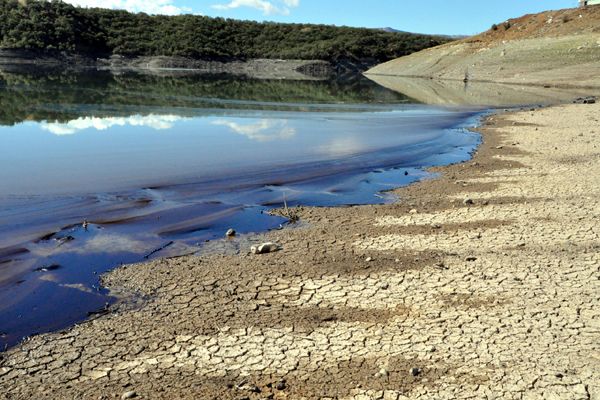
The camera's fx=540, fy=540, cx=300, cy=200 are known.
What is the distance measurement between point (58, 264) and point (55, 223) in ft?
6.63

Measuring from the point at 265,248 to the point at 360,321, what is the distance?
252 cm

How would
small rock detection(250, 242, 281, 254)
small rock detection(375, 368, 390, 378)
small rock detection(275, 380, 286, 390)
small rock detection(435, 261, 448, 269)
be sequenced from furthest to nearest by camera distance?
1. small rock detection(250, 242, 281, 254)
2. small rock detection(435, 261, 448, 269)
3. small rock detection(375, 368, 390, 378)
4. small rock detection(275, 380, 286, 390)

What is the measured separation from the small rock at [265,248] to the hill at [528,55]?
45.6m

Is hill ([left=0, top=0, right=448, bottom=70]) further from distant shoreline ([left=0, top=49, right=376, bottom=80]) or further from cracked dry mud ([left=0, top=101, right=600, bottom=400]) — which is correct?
cracked dry mud ([left=0, top=101, right=600, bottom=400])

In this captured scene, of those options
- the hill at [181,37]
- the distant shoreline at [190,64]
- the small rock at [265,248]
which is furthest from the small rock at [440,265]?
the hill at [181,37]

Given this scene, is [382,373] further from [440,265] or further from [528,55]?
[528,55]

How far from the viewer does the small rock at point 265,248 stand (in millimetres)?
7906

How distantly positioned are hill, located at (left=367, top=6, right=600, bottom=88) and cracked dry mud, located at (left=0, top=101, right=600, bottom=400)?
146 ft

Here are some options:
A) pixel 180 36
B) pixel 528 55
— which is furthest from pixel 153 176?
pixel 180 36

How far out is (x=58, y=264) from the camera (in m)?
7.50

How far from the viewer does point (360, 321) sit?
5777 millimetres

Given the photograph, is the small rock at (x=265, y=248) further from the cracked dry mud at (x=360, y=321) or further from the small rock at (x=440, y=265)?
the small rock at (x=440, y=265)

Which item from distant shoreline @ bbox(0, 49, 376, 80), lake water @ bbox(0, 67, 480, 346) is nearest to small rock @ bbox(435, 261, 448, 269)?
lake water @ bbox(0, 67, 480, 346)

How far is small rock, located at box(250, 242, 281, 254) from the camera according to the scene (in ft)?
25.9
